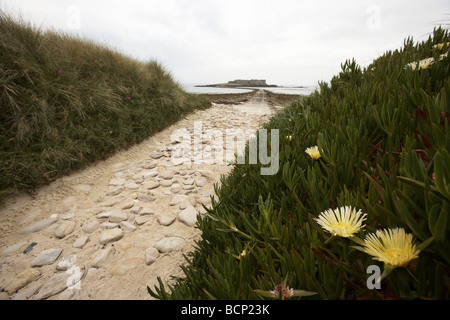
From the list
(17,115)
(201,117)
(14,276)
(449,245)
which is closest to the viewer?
(449,245)

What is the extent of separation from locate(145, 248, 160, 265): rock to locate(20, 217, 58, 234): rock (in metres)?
1.25

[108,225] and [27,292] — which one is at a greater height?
[108,225]

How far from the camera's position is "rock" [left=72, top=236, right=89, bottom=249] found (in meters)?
1.89

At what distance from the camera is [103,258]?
1.73 m

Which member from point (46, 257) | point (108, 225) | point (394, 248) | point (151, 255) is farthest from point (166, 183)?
point (394, 248)

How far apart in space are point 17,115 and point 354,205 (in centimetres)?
407

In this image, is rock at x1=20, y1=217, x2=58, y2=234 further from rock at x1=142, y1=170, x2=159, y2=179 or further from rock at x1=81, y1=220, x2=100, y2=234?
rock at x1=142, y1=170, x2=159, y2=179

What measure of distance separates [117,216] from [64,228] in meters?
0.48

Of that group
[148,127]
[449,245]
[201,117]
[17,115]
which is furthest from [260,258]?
[201,117]

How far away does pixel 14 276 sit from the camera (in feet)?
5.29

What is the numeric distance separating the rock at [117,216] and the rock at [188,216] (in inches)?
24.2

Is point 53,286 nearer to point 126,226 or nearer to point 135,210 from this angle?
point 126,226

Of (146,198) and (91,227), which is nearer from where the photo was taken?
(91,227)
